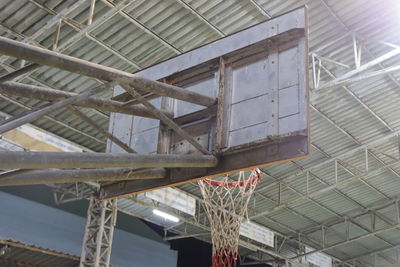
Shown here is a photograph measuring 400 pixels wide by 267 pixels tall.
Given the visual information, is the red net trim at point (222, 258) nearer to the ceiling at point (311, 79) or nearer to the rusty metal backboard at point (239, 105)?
the ceiling at point (311, 79)

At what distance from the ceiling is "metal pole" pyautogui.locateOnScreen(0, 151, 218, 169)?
706cm

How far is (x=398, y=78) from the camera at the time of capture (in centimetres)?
1742

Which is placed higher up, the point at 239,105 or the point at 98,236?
the point at 98,236

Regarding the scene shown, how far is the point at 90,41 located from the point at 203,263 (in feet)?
54.1

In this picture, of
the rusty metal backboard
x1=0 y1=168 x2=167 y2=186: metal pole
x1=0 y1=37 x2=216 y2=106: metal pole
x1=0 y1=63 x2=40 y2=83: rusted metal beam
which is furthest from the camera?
the rusty metal backboard

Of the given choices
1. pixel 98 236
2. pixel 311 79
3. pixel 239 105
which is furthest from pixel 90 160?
pixel 98 236

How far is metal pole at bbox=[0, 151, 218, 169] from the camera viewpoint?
482 centimetres

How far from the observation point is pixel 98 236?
737 inches

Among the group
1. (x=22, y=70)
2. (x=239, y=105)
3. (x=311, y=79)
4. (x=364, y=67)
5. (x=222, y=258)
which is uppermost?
(x=311, y=79)

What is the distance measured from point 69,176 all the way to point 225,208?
9.11m

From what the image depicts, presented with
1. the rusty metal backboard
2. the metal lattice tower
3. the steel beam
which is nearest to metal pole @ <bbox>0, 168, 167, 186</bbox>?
the rusty metal backboard

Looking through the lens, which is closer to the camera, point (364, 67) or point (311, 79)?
point (364, 67)

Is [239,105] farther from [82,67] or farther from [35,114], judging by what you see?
[35,114]

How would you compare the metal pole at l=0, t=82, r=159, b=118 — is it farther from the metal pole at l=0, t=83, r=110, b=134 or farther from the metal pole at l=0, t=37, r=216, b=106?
the metal pole at l=0, t=37, r=216, b=106
